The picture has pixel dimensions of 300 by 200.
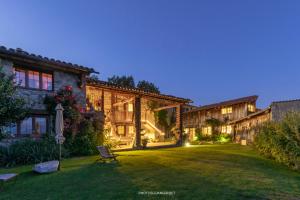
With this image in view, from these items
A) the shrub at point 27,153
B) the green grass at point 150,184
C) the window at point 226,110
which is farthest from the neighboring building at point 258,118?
the shrub at point 27,153

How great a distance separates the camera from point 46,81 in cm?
1420

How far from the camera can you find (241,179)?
7.40m

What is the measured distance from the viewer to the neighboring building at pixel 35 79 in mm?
12516

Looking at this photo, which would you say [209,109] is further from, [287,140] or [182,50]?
[182,50]

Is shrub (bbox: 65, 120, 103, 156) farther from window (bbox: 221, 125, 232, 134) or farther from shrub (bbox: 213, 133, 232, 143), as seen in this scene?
window (bbox: 221, 125, 232, 134)

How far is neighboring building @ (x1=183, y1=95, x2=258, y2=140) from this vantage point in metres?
32.2

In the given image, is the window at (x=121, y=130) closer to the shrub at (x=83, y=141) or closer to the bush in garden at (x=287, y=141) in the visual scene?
the shrub at (x=83, y=141)

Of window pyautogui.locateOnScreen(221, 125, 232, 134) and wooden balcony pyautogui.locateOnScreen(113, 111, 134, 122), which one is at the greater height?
wooden balcony pyautogui.locateOnScreen(113, 111, 134, 122)

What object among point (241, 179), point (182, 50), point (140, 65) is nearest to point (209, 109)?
point (241, 179)

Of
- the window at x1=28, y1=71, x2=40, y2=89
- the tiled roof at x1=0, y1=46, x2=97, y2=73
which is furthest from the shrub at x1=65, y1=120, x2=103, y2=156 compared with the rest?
the tiled roof at x1=0, y1=46, x2=97, y2=73

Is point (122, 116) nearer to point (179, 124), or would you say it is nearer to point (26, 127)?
point (179, 124)

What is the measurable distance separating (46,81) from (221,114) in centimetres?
2653

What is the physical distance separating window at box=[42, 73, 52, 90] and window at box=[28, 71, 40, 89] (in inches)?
11.1

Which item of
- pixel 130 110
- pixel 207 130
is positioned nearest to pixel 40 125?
pixel 130 110
